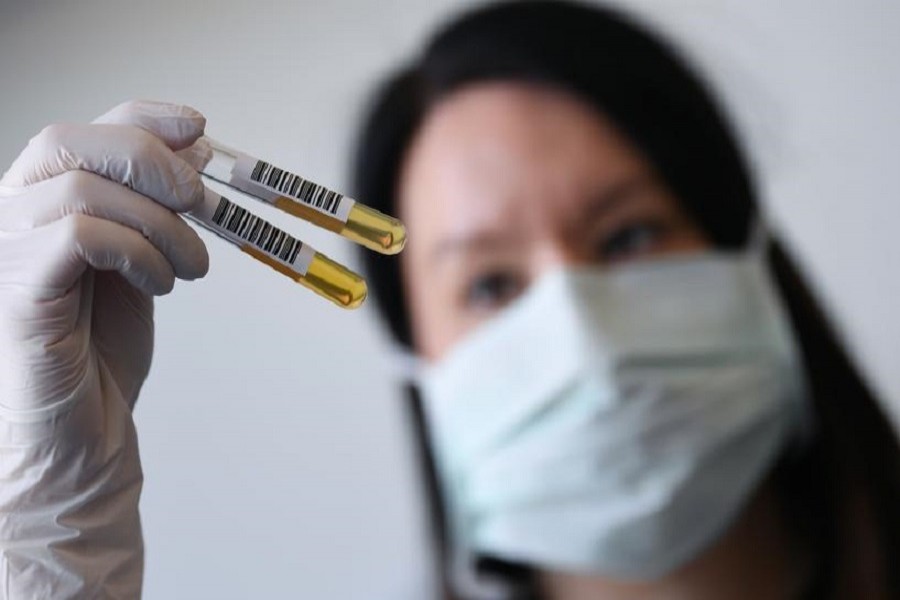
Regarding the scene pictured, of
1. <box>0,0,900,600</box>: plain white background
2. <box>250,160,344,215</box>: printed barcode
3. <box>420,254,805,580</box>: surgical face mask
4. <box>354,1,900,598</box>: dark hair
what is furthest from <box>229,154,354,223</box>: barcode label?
<box>354,1,900,598</box>: dark hair

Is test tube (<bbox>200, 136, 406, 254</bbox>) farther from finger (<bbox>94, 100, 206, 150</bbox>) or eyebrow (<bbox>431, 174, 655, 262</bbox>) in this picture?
eyebrow (<bbox>431, 174, 655, 262</bbox>)

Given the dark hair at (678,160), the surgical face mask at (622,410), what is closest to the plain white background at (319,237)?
the dark hair at (678,160)

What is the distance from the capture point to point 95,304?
459mm

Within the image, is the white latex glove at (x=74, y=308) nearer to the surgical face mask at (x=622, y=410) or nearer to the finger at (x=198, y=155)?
the finger at (x=198, y=155)

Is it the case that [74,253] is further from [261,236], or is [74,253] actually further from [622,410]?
[622,410]

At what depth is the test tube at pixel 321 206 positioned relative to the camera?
0.40 metres

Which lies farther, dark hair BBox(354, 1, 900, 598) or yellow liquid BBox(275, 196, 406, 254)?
dark hair BBox(354, 1, 900, 598)

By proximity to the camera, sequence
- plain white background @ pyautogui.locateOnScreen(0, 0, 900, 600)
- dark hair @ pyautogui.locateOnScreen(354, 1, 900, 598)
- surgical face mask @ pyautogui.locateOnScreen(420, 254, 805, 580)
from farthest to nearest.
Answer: dark hair @ pyautogui.locateOnScreen(354, 1, 900, 598)
surgical face mask @ pyautogui.locateOnScreen(420, 254, 805, 580)
plain white background @ pyautogui.locateOnScreen(0, 0, 900, 600)

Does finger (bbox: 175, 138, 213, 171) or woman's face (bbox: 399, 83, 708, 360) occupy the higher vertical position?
woman's face (bbox: 399, 83, 708, 360)

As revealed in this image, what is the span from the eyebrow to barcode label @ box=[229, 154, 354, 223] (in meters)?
0.51

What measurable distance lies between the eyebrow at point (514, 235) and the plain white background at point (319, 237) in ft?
0.47

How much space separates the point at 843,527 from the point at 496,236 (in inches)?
19.8

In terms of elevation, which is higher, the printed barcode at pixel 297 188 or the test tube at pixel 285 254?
the printed barcode at pixel 297 188

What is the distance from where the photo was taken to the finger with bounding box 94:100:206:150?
43 cm
